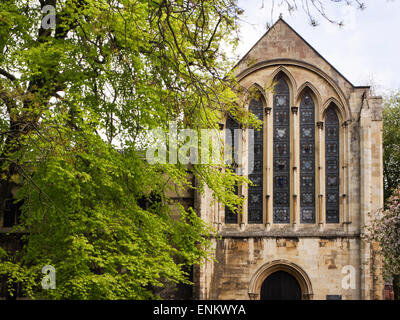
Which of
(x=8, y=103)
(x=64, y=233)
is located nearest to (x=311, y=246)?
(x=64, y=233)

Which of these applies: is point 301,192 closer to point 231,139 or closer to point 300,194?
point 300,194

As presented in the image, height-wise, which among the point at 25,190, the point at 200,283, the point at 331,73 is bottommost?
the point at 200,283

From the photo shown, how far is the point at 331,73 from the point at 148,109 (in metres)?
10.2

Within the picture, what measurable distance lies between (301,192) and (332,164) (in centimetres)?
151

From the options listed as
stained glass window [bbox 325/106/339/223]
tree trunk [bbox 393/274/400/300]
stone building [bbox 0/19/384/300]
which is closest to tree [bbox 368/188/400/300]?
stone building [bbox 0/19/384/300]

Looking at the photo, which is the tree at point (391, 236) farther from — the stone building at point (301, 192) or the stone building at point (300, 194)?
the stone building at point (300, 194)

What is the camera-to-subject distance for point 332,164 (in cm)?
1953

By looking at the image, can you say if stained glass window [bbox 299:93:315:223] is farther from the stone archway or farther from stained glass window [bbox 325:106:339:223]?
the stone archway

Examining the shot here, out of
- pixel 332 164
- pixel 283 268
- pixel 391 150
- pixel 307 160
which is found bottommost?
pixel 283 268

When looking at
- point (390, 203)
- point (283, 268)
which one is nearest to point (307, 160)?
point (283, 268)

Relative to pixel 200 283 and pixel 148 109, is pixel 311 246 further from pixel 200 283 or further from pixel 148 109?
pixel 148 109

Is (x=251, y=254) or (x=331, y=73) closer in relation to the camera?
(x=251, y=254)

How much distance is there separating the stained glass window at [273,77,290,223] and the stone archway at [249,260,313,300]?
5.17 ft
